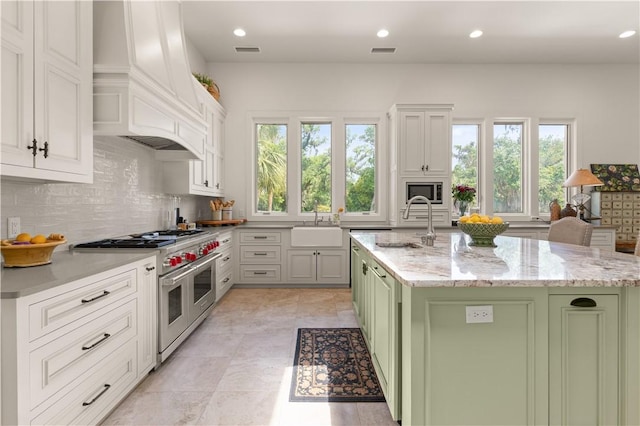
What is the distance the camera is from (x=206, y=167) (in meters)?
4.20

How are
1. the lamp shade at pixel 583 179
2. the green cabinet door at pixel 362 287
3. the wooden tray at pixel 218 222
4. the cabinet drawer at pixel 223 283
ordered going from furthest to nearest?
1. the lamp shade at pixel 583 179
2. the wooden tray at pixel 218 222
3. the cabinet drawer at pixel 223 283
4. the green cabinet door at pixel 362 287

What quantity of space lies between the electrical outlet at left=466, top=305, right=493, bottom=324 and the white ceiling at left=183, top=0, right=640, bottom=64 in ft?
11.3

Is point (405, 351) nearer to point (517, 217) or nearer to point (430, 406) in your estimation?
point (430, 406)

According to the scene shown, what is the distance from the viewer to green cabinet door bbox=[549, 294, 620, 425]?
1323 mm

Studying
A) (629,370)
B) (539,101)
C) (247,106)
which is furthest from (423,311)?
(539,101)

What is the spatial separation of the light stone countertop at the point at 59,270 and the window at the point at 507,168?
5123mm

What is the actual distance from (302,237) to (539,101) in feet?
14.1

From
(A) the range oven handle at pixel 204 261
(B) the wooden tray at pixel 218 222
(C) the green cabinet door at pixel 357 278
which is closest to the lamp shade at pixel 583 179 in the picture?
(C) the green cabinet door at pixel 357 278

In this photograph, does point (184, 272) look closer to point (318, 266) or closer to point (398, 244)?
point (398, 244)

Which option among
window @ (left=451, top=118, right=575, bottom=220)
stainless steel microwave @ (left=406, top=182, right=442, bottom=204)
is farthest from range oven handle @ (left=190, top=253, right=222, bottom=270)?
window @ (left=451, top=118, right=575, bottom=220)

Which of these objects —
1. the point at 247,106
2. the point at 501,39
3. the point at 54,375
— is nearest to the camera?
the point at 54,375

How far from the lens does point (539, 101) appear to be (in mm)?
5102

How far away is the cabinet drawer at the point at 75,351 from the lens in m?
1.34

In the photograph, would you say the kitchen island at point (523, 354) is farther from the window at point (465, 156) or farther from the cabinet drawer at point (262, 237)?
the window at point (465, 156)
